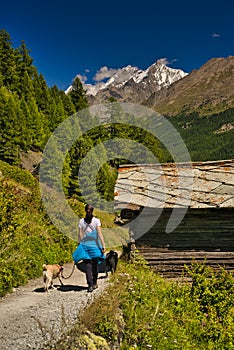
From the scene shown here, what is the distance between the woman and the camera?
9.48 m

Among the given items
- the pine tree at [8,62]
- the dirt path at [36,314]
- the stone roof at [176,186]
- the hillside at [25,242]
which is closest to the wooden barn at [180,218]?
the stone roof at [176,186]

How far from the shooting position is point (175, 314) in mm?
8039

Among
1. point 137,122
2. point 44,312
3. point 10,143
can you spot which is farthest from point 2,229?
point 137,122

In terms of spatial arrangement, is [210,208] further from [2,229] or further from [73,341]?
[73,341]

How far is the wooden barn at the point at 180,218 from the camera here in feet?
38.6

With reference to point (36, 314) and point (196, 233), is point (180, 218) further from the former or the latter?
point (36, 314)

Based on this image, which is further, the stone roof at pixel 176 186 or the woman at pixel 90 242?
the stone roof at pixel 176 186

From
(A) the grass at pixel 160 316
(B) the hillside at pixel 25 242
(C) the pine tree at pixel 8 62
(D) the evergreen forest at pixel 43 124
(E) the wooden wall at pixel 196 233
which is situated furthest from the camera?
(C) the pine tree at pixel 8 62

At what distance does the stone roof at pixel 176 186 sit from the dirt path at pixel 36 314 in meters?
3.38

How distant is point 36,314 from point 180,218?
610cm

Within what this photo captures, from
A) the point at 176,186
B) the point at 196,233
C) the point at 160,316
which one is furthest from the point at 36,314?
the point at 176,186

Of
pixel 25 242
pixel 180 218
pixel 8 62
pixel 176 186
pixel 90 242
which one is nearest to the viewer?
pixel 90 242

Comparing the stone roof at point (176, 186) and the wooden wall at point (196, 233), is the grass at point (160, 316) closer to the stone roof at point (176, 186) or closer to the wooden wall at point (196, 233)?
the wooden wall at point (196, 233)

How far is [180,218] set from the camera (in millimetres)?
12078
